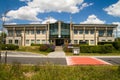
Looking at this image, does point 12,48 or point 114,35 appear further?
point 114,35

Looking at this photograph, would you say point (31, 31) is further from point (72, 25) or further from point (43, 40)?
point (72, 25)

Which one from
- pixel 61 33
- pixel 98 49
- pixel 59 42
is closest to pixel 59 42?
pixel 59 42

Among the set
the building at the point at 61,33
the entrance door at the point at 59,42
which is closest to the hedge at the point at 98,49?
the building at the point at 61,33

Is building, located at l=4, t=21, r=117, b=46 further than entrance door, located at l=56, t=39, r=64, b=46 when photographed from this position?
No

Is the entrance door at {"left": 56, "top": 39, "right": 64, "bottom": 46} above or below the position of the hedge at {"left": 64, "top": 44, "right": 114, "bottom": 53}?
above

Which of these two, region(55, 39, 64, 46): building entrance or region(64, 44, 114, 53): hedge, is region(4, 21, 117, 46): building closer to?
region(55, 39, 64, 46): building entrance

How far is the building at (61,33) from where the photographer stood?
2286 inches

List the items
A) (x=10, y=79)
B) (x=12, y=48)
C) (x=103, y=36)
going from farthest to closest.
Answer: (x=103, y=36)
(x=12, y=48)
(x=10, y=79)

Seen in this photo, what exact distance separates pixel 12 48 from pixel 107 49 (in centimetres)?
1946

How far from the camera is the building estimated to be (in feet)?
190

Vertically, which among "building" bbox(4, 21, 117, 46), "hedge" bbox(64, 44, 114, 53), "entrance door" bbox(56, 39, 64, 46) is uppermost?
"building" bbox(4, 21, 117, 46)

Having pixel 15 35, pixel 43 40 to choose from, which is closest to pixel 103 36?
pixel 43 40

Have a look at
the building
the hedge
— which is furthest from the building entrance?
the hedge

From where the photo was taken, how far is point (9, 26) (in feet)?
195
